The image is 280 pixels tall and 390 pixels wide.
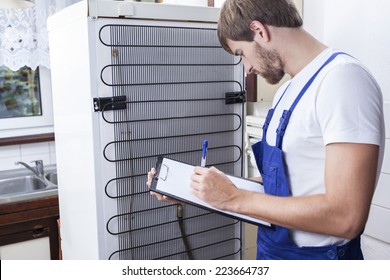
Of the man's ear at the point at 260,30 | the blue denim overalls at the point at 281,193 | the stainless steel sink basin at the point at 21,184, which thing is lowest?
the stainless steel sink basin at the point at 21,184

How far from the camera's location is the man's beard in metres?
0.90

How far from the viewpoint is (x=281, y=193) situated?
872 millimetres

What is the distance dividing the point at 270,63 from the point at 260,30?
3.2 inches

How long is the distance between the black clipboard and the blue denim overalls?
0.05m

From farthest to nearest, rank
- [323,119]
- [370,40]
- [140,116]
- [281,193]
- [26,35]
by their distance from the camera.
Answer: [26,35], [370,40], [140,116], [281,193], [323,119]

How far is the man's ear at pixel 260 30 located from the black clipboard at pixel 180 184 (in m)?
0.33

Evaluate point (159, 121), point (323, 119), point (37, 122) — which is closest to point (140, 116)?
point (159, 121)

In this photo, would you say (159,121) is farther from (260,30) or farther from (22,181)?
(22,181)

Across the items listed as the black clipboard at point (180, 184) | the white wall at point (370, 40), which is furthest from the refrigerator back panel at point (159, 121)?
the white wall at point (370, 40)

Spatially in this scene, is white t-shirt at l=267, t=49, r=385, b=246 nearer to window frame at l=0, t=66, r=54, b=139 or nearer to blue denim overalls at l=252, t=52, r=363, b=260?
blue denim overalls at l=252, t=52, r=363, b=260

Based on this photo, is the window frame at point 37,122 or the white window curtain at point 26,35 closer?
the white window curtain at point 26,35

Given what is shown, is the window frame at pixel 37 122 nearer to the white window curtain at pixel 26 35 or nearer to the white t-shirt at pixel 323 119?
the white window curtain at pixel 26 35

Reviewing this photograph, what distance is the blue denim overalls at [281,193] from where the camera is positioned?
2.82ft
